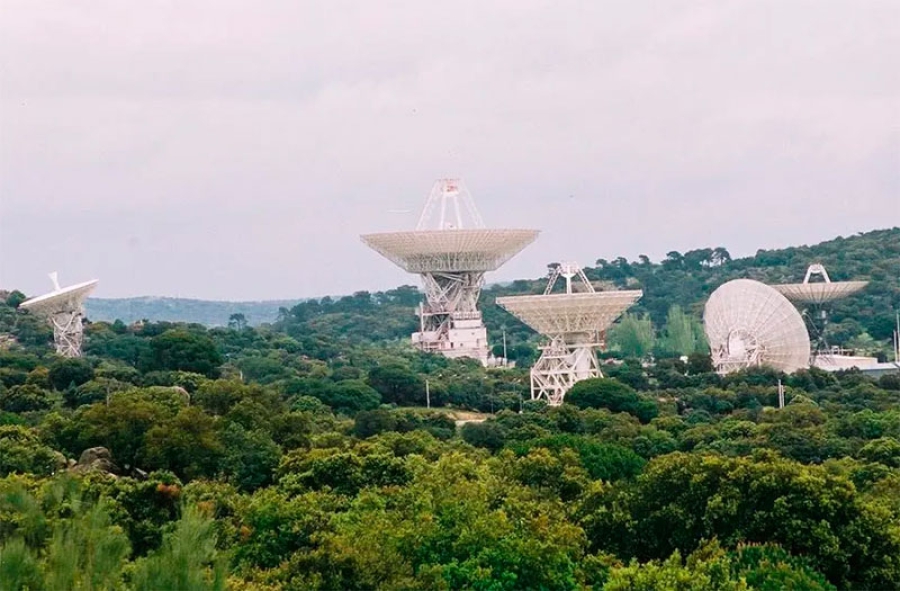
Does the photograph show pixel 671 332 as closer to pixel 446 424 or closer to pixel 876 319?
pixel 876 319

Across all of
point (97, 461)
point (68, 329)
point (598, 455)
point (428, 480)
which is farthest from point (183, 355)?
point (428, 480)

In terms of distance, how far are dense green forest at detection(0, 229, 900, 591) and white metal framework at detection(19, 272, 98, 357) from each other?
1.36 m

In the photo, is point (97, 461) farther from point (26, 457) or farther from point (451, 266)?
point (451, 266)

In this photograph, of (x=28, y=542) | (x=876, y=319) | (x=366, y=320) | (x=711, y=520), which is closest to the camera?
(x=28, y=542)

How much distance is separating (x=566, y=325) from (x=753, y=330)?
12.5 m

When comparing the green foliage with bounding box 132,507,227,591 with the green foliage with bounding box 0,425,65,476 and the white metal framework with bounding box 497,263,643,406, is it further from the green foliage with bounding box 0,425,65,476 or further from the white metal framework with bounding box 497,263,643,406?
the white metal framework with bounding box 497,263,643,406

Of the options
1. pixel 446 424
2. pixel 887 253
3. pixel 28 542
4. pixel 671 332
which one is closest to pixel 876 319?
pixel 671 332

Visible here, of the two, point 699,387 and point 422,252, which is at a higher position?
point 422,252

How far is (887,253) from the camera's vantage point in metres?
178

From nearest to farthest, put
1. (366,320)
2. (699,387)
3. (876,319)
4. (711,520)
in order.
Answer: (711,520), (699,387), (876,319), (366,320)

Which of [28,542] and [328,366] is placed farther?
[328,366]

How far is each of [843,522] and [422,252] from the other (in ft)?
236

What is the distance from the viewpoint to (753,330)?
89375 millimetres

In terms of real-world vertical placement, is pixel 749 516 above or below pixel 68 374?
below
